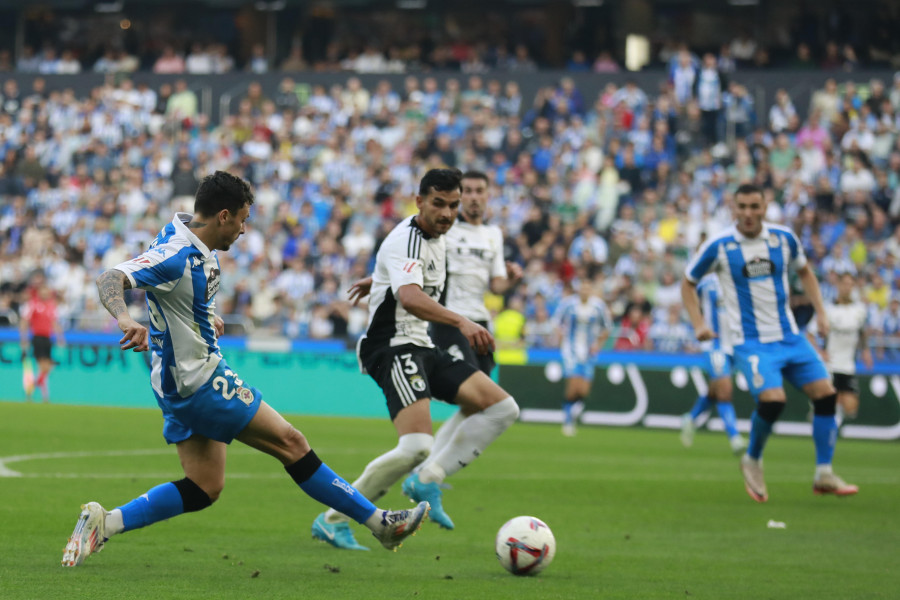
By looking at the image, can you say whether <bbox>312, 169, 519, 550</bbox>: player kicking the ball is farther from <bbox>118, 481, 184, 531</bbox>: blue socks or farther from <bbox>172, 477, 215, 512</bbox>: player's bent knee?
<bbox>118, 481, 184, 531</bbox>: blue socks

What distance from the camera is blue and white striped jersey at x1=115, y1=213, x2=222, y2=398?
20.6 feet

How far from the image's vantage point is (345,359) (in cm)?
2281

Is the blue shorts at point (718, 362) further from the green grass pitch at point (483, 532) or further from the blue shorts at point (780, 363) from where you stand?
the blue shorts at point (780, 363)

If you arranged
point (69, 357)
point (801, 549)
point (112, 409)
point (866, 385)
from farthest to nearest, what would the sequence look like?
point (69, 357)
point (112, 409)
point (866, 385)
point (801, 549)

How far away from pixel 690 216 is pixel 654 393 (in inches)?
172

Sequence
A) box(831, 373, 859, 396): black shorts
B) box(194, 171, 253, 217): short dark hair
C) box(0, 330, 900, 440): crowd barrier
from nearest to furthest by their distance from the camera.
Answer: box(194, 171, 253, 217): short dark hair
box(831, 373, 859, 396): black shorts
box(0, 330, 900, 440): crowd barrier

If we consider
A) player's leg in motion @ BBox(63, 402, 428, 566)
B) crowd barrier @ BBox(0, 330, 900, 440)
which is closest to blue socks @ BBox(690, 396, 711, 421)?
crowd barrier @ BBox(0, 330, 900, 440)

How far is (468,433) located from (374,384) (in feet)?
45.5

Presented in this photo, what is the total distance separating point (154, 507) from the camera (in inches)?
266

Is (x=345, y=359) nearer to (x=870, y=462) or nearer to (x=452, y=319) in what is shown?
(x=870, y=462)

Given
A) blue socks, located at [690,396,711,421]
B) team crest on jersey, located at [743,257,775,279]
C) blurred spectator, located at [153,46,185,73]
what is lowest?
blue socks, located at [690,396,711,421]

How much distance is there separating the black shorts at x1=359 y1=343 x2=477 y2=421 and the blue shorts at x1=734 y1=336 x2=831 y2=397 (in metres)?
3.43

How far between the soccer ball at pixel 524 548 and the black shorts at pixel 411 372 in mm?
1248

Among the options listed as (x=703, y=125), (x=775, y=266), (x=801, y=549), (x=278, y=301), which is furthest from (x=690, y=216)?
(x=801, y=549)
